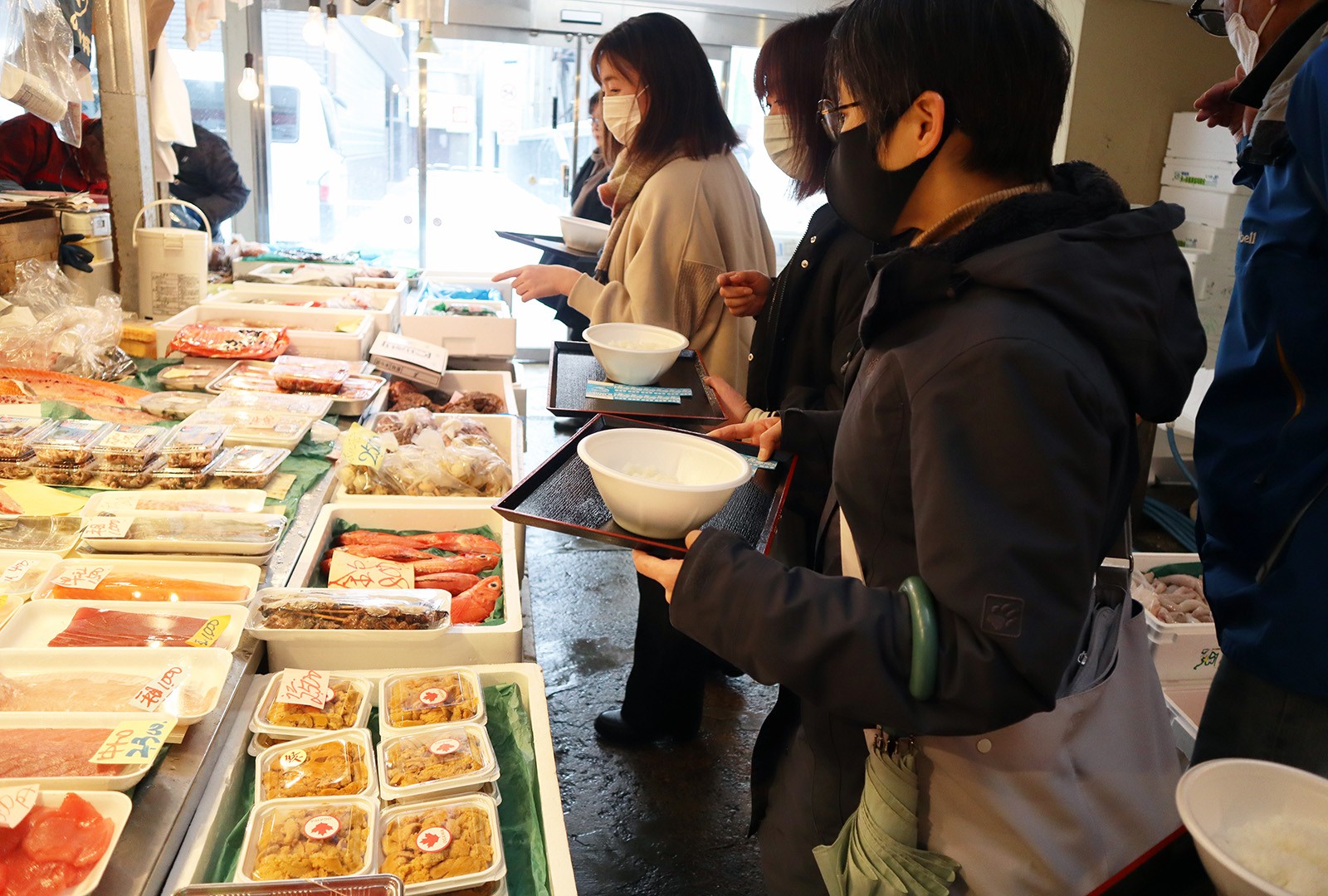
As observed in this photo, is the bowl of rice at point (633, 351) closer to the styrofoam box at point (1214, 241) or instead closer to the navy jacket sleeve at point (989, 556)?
the navy jacket sleeve at point (989, 556)

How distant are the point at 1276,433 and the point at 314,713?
156 cm

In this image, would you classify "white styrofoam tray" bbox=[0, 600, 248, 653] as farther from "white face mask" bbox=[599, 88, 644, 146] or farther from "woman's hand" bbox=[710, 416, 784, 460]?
"white face mask" bbox=[599, 88, 644, 146]

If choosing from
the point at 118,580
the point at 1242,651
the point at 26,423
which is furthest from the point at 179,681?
the point at 1242,651

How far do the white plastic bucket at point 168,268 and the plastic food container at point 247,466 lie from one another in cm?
150

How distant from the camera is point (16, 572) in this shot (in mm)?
1611

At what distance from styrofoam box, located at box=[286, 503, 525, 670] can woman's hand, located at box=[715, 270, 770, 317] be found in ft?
2.96

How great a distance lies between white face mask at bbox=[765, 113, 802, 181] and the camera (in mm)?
2361

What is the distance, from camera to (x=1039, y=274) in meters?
0.94

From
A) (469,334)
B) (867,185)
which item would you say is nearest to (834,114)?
(867,185)

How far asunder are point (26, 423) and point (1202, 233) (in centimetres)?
577

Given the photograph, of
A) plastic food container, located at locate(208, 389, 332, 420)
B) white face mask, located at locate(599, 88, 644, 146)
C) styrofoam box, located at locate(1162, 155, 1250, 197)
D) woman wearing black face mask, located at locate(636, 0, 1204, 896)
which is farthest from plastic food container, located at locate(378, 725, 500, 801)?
styrofoam box, located at locate(1162, 155, 1250, 197)

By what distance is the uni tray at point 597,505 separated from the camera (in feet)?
4.41

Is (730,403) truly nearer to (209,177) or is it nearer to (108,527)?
(108,527)

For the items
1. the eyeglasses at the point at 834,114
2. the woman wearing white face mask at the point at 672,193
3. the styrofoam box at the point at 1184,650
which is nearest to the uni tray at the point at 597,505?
the eyeglasses at the point at 834,114
